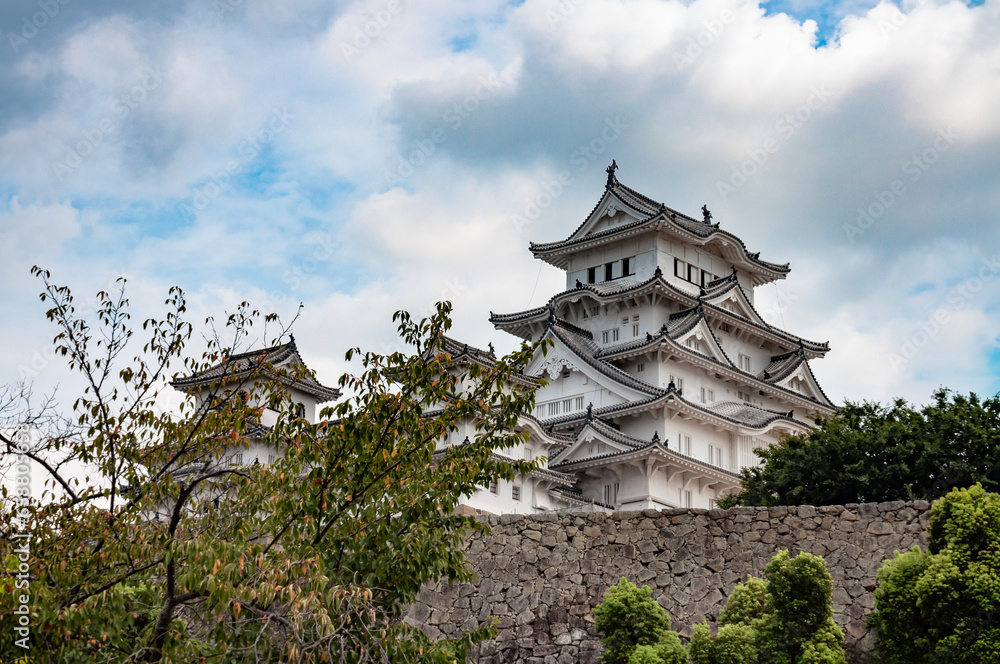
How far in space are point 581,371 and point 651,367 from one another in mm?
2518

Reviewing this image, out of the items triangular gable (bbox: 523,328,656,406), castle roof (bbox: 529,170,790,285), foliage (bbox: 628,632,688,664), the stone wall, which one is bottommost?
foliage (bbox: 628,632,688,664)

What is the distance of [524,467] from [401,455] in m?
1.49

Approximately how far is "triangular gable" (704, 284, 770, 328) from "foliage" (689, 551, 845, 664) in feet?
96.7

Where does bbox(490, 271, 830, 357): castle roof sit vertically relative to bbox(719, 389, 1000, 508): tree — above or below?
above

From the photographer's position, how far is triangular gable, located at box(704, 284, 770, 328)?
145ft

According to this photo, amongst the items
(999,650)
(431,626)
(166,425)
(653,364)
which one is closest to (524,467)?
(166,425)

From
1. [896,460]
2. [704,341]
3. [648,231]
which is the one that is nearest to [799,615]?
[896,460]

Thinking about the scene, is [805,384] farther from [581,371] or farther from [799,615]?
[799,615]

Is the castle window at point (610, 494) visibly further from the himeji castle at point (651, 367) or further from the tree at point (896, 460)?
the tree at point (896, 460)

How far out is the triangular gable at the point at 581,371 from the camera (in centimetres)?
4022

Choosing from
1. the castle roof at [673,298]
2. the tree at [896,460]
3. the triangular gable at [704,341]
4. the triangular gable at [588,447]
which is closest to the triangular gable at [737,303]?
the castle roof at [673,298]

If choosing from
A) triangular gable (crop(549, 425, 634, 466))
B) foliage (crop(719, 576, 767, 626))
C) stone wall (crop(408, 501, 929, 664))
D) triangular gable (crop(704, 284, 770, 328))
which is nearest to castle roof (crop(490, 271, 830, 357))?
triangular gable (crop(704, 284, 770, 328))

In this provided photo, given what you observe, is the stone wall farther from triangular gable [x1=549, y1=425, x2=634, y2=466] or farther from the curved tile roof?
the curved tile roof

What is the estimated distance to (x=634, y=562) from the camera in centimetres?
1828
